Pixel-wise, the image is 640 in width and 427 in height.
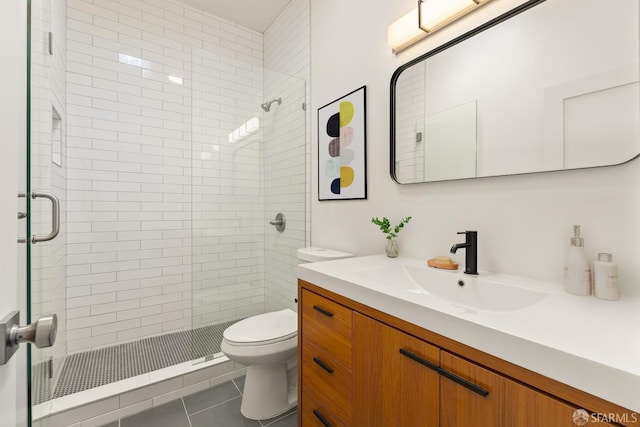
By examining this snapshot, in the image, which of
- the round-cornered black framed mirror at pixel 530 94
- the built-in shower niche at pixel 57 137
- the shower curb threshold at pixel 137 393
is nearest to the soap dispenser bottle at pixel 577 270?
the round-cornered black framed mirror at pixel 530 94

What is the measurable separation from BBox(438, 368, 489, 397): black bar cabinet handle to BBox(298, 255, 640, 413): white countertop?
0.30 ft

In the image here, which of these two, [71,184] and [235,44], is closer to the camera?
[71,184]

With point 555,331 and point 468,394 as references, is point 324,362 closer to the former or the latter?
point 468,394

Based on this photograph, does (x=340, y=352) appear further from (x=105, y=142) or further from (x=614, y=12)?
(x=105, y=142)

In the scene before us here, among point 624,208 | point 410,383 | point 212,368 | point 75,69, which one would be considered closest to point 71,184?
point 75,69

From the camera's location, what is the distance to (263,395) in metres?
1.69

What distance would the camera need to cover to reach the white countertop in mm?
487

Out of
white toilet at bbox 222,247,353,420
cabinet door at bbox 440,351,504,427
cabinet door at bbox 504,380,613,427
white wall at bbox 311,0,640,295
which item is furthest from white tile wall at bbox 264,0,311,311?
cabinet door at bbox 504,380,613,427

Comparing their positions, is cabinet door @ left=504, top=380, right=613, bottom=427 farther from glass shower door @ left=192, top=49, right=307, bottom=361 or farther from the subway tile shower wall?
the subway tile shower wall

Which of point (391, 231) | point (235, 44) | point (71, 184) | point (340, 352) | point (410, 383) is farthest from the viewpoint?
point (235, 44)

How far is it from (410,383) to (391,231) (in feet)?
2.85

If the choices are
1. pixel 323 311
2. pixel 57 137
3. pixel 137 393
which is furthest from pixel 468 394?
pixel 57 137

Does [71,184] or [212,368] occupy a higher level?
[71,184]

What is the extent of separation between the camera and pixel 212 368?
1999mm
